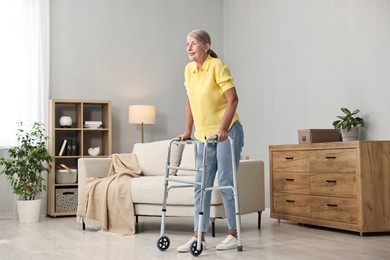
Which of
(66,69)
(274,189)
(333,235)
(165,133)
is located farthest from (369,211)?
(66,69)

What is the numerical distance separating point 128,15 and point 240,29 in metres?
1.38

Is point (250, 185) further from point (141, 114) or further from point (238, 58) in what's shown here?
point (238, 58)

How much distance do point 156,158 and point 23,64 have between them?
6.92 ft

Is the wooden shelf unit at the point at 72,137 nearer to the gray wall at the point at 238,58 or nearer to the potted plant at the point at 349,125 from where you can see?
the gray wall at the point at 238,58

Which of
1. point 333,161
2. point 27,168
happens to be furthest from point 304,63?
point 27,168

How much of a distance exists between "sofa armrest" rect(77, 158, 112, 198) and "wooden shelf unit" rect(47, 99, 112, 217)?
1144 mm

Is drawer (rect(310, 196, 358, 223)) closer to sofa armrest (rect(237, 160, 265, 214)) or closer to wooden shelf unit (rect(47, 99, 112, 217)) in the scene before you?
sofa armrest (rect(237, 160, 265, 214))

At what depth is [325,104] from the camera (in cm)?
531

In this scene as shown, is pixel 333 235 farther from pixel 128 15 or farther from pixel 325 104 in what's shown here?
pixel 128 15

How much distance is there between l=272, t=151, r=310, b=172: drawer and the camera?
16.2 feet

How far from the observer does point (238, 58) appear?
697cm

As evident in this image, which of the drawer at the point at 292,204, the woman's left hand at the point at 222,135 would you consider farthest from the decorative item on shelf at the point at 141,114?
the woman's left hand at the point at 222,135

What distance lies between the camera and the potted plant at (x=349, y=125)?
4699 mm

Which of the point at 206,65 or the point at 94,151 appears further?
the point at 94,151
